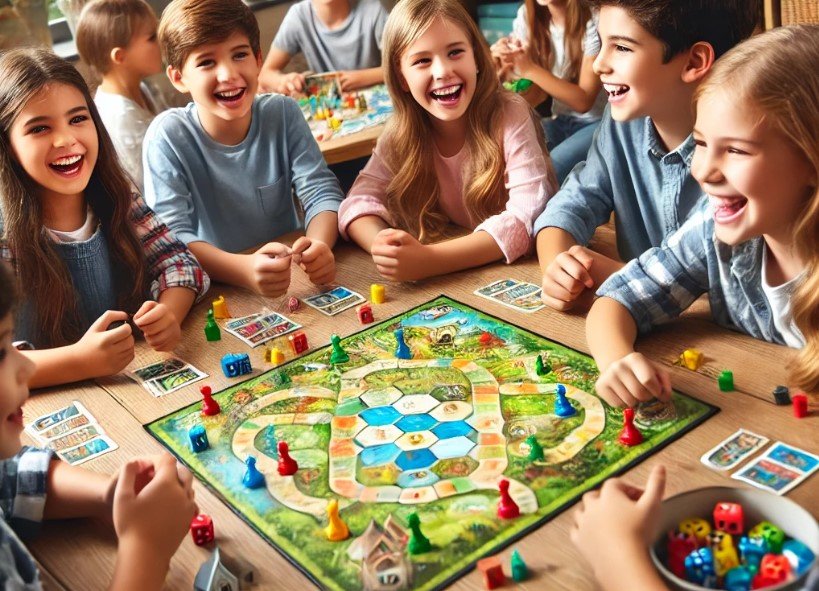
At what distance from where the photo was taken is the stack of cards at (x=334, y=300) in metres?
1.57

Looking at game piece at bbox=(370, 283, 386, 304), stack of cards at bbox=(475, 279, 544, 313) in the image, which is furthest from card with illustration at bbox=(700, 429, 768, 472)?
game piece at bbox=(370, 283, 386, 304)

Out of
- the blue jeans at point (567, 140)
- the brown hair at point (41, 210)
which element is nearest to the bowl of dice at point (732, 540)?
the brown hair at point (41, 210)

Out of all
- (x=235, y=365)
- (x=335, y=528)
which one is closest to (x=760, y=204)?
(x=335, y=528)

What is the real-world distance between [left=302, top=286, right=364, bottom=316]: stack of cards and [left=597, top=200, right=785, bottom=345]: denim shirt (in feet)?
1.46

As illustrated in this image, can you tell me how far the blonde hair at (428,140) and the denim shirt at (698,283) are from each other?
0.56 m

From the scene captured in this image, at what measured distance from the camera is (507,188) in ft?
6.22

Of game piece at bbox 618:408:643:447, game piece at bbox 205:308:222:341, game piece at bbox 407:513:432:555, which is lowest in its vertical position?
game piece at bbox 618:408:643:447

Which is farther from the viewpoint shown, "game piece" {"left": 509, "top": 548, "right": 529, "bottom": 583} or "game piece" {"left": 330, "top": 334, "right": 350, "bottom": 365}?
"game piece" {"left": 330, "top": 334, "right": 350, "bottom": 365}

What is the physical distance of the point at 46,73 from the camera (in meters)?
1.56

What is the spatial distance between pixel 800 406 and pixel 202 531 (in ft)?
2.36

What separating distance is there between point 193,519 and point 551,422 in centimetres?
45

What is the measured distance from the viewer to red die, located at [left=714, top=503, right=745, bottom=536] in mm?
873

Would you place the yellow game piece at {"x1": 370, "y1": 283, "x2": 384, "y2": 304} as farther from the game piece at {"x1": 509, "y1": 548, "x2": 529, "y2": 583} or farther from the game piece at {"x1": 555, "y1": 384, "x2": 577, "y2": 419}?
the game piece at {"x1": 509, "y1": 548, "x2": 529, "y2": 583}

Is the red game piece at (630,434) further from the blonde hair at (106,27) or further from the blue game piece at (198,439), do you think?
the blonde hair at (106,27)
